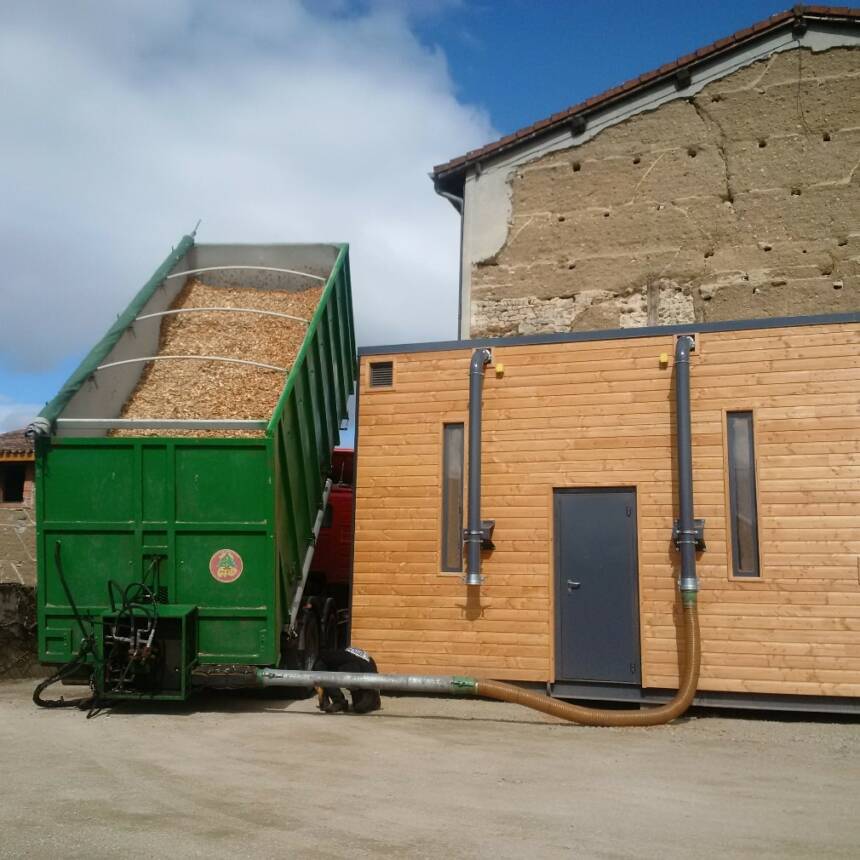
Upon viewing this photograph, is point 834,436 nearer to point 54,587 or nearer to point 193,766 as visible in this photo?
point 193,766

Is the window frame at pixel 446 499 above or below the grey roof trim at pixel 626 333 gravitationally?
below

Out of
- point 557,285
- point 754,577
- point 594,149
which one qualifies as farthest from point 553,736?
point 594,149

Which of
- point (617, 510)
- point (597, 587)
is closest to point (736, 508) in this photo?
point (617, 510)

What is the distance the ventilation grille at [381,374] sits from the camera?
11.5m

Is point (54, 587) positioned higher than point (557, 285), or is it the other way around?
point (557, 285)

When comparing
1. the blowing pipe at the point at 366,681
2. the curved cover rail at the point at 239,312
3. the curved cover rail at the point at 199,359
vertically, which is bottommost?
the blowing pipe at the point at 366,681

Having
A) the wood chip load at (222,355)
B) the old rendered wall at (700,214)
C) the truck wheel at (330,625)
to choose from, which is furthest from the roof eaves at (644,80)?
the truck wheel at (330,625)

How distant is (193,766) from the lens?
→ 21.7 feet

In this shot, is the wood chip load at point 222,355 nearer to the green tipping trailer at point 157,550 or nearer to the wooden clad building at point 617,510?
the green tipping trailer at point 157,550

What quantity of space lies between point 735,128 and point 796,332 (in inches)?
259

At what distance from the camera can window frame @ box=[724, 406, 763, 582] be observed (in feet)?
32.2

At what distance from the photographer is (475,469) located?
35.2 feet

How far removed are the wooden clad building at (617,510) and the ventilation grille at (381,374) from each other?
0.03 metres

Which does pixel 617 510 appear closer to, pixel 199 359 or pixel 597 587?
pixel 597 587
